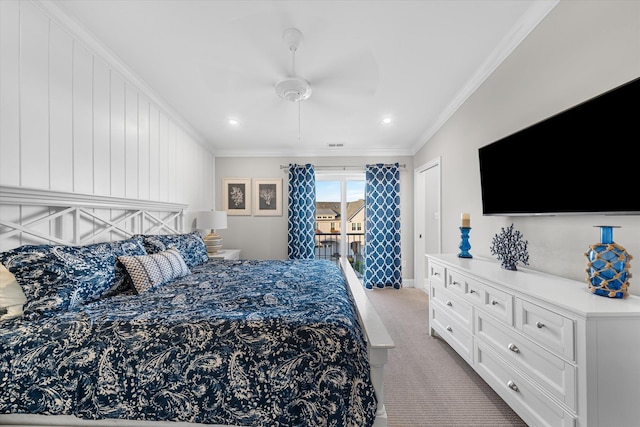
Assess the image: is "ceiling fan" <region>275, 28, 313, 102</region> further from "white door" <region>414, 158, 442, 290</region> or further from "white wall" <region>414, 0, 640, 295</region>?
"white door" <region>414, 158, 442, 290</region>

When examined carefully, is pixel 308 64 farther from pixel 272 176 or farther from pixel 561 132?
pixel 272 176

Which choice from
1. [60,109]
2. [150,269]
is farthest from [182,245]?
[60,109]

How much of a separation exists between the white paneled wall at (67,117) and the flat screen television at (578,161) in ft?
10.9

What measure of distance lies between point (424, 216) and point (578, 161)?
310cm

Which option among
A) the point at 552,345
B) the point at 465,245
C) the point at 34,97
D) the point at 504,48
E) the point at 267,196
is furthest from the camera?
the point at 267,196

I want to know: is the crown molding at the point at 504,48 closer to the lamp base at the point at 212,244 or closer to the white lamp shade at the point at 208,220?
the white lamp shade at the point at 208,220

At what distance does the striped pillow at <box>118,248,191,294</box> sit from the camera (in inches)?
71.7

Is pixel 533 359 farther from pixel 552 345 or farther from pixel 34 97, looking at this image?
pixel 34 97

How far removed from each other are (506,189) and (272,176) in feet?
12.0

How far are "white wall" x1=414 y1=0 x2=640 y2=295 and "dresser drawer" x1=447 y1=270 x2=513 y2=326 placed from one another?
440 millimetres

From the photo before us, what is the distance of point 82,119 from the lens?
198cm

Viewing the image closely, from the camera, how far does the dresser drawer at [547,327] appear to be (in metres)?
1.16

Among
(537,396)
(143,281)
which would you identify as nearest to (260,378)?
(143,281)

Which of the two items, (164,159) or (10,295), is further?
(164,159)
